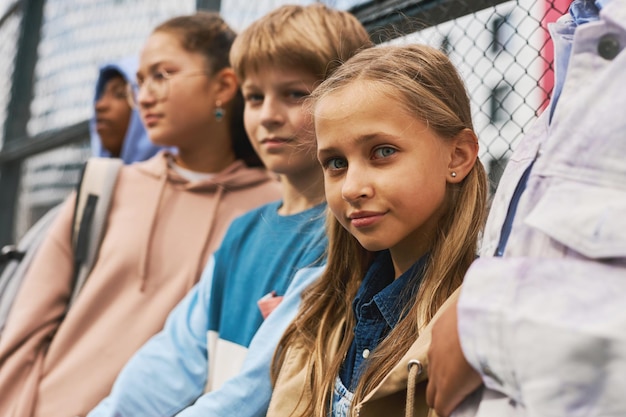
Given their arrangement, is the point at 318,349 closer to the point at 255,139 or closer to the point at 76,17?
the point at 255,139

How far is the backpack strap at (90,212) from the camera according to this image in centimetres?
255

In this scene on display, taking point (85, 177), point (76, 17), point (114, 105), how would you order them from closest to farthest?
point (85, 177) < point (114, 105) < point (76, 17)

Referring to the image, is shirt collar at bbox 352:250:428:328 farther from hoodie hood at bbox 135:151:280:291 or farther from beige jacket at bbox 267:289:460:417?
hoodie hood at bbox 135:151:280:291

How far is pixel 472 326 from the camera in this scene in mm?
1106

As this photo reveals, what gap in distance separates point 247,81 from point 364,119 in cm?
70

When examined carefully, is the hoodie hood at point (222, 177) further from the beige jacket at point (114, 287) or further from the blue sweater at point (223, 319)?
the blue sweater at point (223, 319)

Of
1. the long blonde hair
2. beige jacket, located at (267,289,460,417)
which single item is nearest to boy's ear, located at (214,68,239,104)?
the long blonde hair

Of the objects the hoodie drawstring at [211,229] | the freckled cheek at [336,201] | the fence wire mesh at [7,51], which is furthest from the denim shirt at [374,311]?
the fence wire mesh at [7,51]

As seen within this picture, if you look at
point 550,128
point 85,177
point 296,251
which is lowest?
point 296,251

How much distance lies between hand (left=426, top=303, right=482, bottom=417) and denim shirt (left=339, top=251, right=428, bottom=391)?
0.97 feet

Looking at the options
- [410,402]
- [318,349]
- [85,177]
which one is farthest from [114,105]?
[410,402]

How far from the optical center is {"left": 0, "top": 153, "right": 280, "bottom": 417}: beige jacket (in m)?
2.43

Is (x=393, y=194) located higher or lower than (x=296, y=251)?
higher

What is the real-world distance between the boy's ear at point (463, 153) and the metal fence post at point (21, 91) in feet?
13.6
